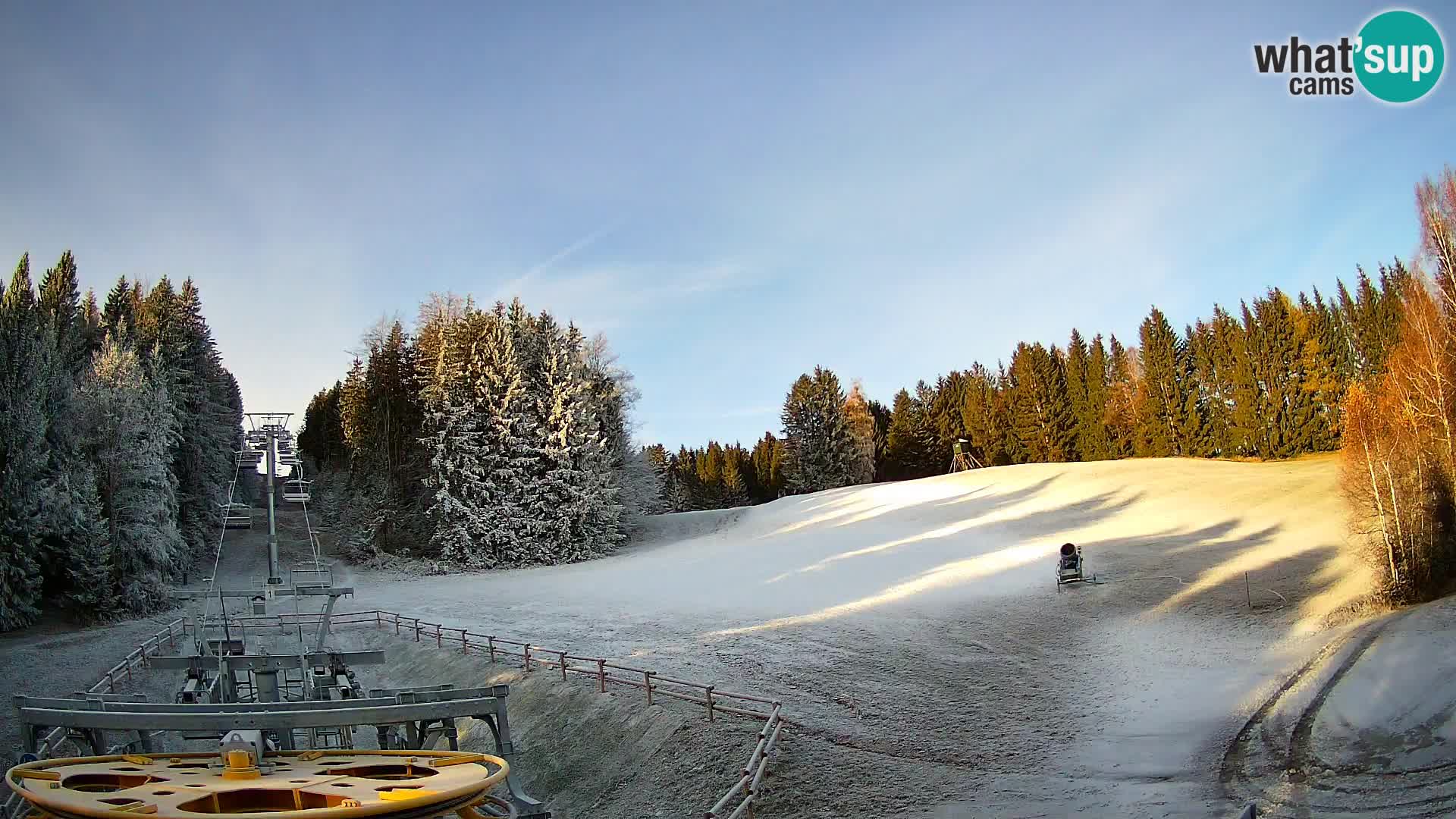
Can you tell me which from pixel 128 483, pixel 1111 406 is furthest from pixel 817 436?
pixel 128 483

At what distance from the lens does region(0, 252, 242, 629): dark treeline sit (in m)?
29.5

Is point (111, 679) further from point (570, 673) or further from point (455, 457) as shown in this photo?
point (455, 457)

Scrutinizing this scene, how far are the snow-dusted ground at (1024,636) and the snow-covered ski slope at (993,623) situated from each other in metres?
0.08

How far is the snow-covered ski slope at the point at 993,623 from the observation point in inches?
523

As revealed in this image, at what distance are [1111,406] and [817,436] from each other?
2511 cm

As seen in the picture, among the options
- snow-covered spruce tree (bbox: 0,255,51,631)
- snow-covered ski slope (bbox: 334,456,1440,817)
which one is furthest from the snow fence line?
snow-covered spruce tree (bbox: 0,255,51,631)

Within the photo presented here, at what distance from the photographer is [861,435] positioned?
260 feet

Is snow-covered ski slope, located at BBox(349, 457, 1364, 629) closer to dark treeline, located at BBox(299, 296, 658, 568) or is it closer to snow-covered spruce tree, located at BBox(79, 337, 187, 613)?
dark treeline, located at BBox(299, 296, 658, 568)

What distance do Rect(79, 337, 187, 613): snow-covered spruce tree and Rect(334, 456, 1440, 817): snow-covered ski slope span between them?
26.6 ft

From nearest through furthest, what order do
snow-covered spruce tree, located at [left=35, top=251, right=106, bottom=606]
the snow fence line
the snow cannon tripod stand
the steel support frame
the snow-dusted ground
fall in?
the steel support frame → the snow fence line → the snow-dusted ground → the snow cannon tripod stand → snow-covered spruce tree, located at [left=35, top=251, right=106, bottom=606]

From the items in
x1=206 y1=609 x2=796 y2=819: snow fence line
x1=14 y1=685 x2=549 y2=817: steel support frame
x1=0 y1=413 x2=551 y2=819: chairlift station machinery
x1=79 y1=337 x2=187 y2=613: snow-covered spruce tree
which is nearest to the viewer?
x1=0 y1=413 x2=551 y2=819: chairlift station machinery

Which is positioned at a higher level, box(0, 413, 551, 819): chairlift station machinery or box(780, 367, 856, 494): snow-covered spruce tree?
box(780, 367, 856, 494): snow-covered spruce tree

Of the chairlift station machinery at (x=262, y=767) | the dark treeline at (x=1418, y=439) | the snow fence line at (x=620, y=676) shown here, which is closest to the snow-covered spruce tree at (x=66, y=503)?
the snow fence line at (x=620, y=676)

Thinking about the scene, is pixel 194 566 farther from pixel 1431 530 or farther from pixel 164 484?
pixel 1431 530
